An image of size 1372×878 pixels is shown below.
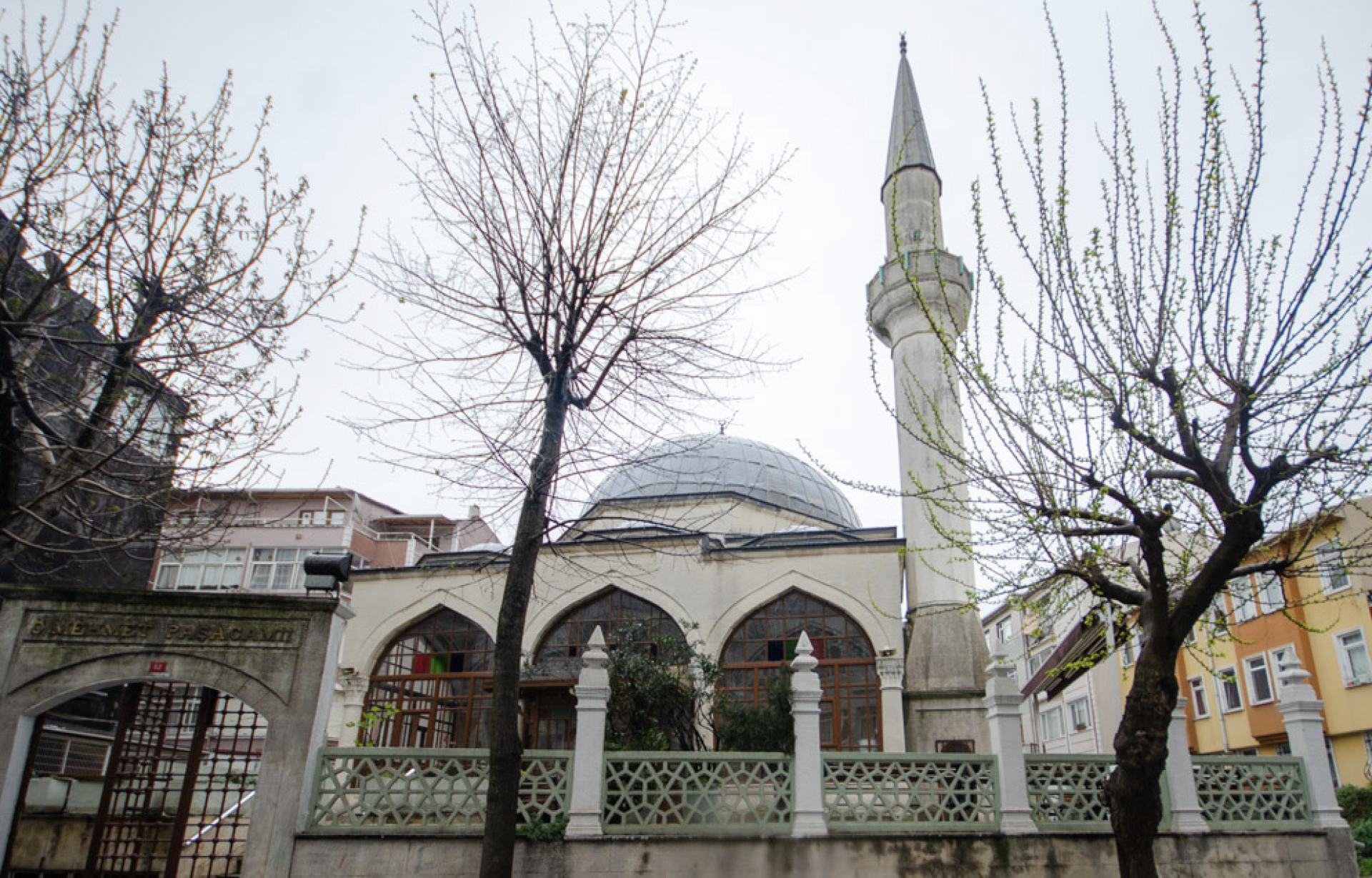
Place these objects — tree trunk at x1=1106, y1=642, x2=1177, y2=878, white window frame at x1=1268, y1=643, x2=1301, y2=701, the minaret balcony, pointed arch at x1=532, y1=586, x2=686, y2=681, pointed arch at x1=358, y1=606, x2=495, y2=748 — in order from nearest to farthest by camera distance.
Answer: tree trunk at x1=1106, y1=642, x2=1177, y2=878 < pointed arch at x1=358, y1=606, x2=495, y2=748 < pointed arch at x1=532, y1=586, x2=686, y2=681 < the minaret balcony < white window frame at x1=1268, y1=643, x2=1301, y2=701

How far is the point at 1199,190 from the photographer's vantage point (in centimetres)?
596

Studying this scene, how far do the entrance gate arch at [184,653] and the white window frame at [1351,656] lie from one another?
1720 centimetres

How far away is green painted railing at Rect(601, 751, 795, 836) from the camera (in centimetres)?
725

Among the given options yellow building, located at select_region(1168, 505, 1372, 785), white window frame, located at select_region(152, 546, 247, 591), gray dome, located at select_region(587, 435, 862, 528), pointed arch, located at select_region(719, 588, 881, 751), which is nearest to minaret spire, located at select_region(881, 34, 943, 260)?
gray dome, located at select_region(587, 435, 862, 528)

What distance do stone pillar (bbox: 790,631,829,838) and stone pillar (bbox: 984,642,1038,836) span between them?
1483 mm

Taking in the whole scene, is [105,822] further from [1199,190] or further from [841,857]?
[1199,190]

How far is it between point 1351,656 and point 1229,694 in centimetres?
429

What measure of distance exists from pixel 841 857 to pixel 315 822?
404cm

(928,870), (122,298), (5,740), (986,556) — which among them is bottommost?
(928,870)

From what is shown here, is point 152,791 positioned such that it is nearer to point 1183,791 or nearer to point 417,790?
point 417,790

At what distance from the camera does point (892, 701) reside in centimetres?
1282

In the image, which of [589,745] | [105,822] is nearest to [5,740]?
[105,822]

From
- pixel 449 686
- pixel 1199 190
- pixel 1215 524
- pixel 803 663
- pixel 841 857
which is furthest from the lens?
pixel 449 686

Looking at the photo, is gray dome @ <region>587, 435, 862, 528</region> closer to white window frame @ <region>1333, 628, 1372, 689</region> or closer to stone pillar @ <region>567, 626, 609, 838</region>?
white window frame @ <region>1333, 628, 1372, 689</region>
